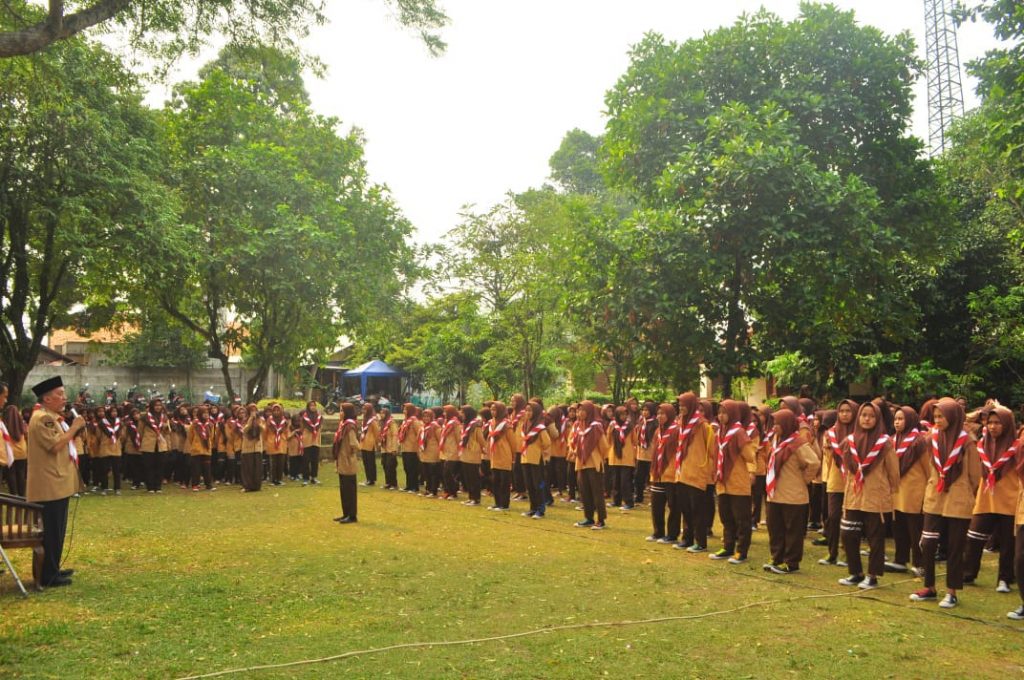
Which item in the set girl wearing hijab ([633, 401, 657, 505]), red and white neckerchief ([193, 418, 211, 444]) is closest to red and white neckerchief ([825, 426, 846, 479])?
girl wearing hijab ([633, 401, 657, 505])

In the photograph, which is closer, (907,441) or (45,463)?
(45,463)

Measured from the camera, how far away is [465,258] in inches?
1203

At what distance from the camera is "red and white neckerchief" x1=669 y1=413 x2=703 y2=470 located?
35.3 ft

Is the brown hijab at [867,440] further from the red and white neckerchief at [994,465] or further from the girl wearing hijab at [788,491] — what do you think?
the red and white neckerchief at [994,465]

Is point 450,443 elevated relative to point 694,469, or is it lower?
elevated

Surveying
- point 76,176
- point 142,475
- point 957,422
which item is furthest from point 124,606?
point 142,475

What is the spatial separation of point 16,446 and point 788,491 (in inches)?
489

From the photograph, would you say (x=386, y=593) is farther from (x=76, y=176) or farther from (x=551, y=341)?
(x=551, y=341)

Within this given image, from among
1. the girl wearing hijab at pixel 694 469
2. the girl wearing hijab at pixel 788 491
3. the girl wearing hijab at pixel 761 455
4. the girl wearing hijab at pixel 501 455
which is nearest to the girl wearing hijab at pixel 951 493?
the girl wearing hijab at pixel 788 491

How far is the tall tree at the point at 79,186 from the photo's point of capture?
15.9 metres

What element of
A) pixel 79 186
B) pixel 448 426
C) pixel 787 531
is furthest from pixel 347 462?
pixel 79 186

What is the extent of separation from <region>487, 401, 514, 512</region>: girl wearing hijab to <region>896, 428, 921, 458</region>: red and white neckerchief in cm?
796

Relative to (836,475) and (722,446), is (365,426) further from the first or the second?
(836,475)

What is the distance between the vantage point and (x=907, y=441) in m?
8.82
